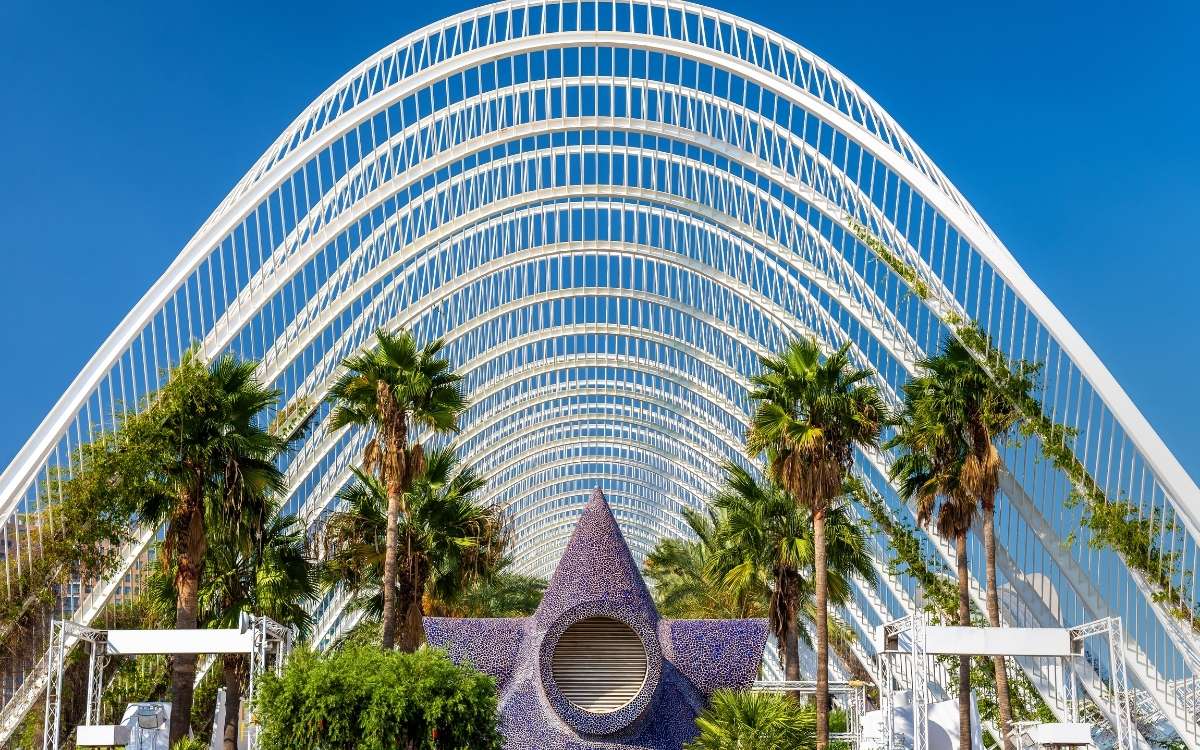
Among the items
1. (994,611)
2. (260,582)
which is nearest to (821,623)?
(994,611)

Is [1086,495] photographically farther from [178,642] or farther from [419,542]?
[178,642]

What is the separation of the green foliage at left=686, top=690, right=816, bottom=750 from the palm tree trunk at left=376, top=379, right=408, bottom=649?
739 centimetres

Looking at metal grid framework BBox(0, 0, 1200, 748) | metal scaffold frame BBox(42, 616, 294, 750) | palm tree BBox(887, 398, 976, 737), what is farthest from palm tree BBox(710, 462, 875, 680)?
metal scaffold frame BBox(42, 616, 294, 750)

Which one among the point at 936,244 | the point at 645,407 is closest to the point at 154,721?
the point at 936,244

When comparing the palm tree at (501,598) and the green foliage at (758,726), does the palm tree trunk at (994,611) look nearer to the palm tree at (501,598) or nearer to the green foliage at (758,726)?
the green foliage at (758,726)

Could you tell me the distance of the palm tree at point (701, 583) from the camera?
3959cm

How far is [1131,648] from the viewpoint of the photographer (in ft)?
104

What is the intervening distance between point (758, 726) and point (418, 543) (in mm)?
12125

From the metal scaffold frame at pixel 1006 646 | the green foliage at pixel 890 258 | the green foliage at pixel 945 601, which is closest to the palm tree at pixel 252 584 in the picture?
the metal scaffold frame at pixel 1006 646

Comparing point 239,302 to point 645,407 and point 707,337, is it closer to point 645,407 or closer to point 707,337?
point 707,337

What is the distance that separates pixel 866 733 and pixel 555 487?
184 feet

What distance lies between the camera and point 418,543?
34812 mm

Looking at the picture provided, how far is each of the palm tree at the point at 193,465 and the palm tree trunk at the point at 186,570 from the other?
0.02 meters

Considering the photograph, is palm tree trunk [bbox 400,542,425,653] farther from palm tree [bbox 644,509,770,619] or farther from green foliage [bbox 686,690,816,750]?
green foliage [bbox 686,690,816,750]
